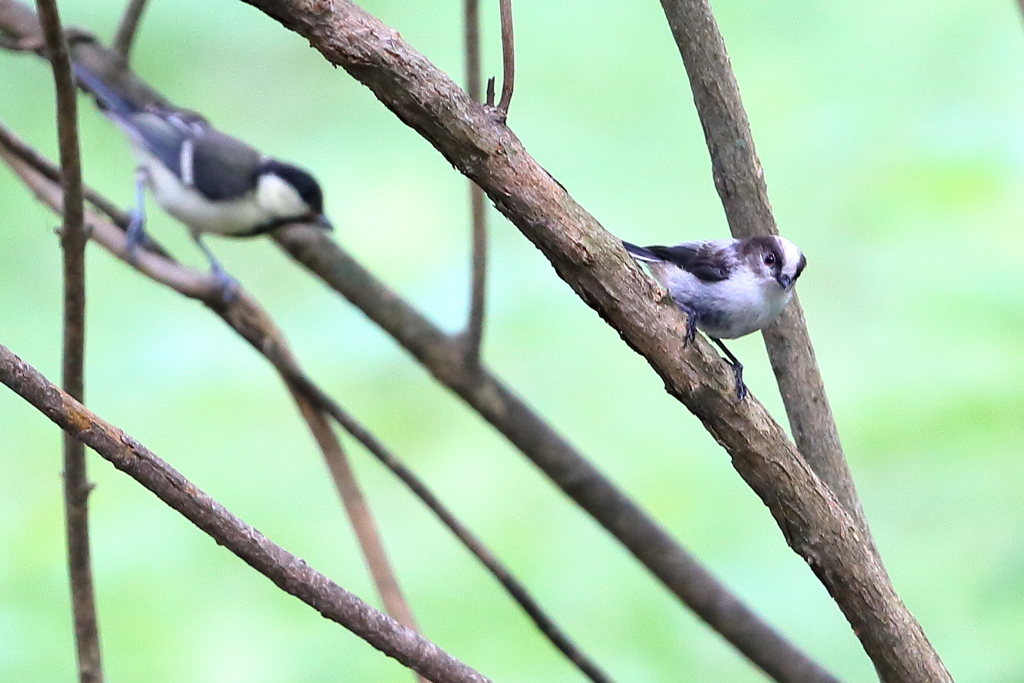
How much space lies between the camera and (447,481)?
11.6 feet

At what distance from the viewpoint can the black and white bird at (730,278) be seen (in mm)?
1480

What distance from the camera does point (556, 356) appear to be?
3.99 metres

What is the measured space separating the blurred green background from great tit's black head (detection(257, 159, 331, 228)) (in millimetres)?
1037

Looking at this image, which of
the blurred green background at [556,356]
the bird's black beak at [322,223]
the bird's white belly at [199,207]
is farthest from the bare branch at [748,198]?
the blurred green background at [556,356]

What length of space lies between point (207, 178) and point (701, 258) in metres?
1.50

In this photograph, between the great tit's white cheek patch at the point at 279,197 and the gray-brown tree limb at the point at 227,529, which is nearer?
the gray-brown tree limb at the point at 227,529

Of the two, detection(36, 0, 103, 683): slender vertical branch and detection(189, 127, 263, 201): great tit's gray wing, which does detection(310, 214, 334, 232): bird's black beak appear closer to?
detection(189, 127, 263, 201): great tit's gray wing

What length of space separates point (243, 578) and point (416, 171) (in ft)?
6.21

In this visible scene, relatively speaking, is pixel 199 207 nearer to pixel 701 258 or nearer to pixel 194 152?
pixel 194 152

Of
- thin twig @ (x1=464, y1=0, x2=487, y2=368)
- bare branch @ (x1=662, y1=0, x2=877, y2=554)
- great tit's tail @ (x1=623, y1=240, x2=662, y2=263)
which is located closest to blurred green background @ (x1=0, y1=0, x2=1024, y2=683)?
thin twig @ (x1=464, y1=0, x2=487, y2=368)

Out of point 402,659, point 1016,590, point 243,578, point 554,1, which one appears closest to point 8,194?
point 243,578

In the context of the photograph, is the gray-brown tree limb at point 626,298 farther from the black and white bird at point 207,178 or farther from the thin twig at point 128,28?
the black and white bird at point 207,178

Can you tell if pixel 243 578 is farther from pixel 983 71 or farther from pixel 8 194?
pixel 983 71

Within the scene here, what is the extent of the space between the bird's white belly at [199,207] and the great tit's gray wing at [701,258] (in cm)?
121
